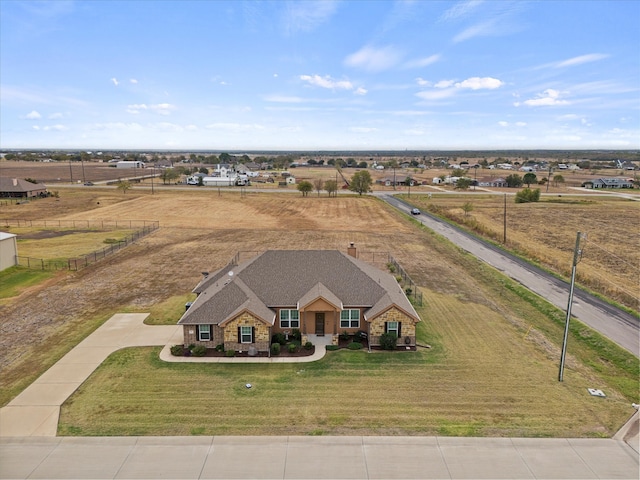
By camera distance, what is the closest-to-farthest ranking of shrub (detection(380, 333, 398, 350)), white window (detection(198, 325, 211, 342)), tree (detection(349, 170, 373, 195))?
white window (detection(198, 325, 211, 342)) → shrub (detection(380, 333, 398, 350)) → tree (detection(349, 170, 373, 195))

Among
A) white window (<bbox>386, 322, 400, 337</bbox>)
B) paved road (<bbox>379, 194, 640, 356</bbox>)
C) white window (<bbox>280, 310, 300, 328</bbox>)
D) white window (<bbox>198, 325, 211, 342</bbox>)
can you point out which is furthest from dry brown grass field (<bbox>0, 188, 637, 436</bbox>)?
white window (<bbox>280, 310, 300, 328</bbox>)

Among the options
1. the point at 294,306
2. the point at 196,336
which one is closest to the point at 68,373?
the point at 196,336

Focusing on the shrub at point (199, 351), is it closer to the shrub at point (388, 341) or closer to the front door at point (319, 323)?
the front door at point (319, 323)

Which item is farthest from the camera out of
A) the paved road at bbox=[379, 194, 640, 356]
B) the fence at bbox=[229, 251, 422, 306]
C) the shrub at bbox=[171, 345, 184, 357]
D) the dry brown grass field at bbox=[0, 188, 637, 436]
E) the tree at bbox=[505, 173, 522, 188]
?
the tree at bbox=[505, 173, 522, 188]

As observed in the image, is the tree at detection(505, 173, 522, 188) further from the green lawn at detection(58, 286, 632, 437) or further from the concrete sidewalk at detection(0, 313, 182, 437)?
the concrete sidewalk at detection(0, 313, 182, 437)

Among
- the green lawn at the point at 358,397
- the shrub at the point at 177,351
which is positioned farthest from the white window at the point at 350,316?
the shrub at the point at 177,351
